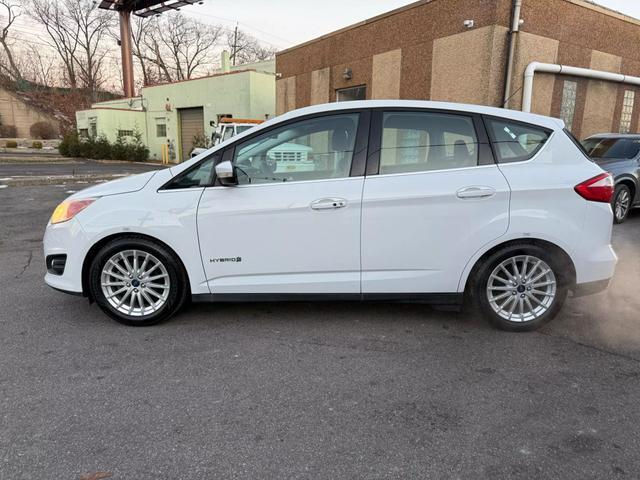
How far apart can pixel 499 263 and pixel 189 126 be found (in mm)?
25652

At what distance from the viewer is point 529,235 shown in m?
3.59

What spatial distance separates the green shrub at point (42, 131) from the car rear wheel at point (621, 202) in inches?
2181

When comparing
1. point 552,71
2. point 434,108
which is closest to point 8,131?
point 552,71

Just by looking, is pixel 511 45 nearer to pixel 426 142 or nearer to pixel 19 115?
pixel 426 142

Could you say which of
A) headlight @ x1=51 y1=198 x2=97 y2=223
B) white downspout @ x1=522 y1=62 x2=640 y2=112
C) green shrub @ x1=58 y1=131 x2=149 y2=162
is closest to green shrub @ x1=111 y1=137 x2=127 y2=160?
green shrub @ x1=58 y1=131 x2=149 y2=162

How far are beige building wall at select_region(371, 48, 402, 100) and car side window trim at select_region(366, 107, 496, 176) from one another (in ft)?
32.5

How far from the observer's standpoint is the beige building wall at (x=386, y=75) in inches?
515

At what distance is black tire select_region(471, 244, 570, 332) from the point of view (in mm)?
3656

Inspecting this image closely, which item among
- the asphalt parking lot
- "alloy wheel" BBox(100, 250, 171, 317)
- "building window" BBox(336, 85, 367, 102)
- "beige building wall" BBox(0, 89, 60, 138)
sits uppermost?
"beige building wall" BBox(0, 89, 60, 138)

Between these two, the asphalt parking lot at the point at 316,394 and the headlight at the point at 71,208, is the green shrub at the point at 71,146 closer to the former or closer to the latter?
the asphalt parking lot at the point at 316,394

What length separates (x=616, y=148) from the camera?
8742mm

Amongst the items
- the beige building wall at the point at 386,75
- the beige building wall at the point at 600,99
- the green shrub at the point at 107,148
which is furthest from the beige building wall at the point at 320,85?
the green shrub at the point at 107,148

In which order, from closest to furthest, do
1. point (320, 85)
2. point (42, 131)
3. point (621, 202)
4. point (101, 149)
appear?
1. point (621, 202)
2. point (320, 85)
3. point (101, 149)
4. point (42, 131)

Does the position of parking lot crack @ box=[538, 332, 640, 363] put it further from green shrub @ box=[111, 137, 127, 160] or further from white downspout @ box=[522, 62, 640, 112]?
green shrub @ box=[111, 137, 127, 160]
